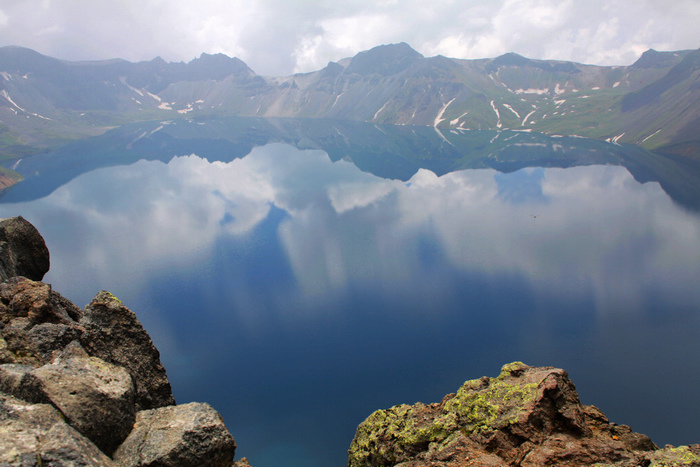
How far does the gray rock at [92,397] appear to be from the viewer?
9094mm

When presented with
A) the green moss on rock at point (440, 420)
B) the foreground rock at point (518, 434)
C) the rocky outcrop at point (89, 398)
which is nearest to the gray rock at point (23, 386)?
the rocky outcrop at point (89, 398)

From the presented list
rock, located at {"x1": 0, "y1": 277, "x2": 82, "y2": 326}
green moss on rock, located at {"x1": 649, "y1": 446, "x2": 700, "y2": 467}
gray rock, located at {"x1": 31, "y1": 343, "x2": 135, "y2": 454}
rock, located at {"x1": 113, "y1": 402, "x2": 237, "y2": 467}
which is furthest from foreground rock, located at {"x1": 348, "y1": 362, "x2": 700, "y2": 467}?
rock, located at {"x1": 0, "y1": 277, "x2": 82, "y2": 326}

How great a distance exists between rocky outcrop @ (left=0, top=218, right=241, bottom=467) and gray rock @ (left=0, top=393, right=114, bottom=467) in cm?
2

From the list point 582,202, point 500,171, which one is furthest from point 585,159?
point 582,202

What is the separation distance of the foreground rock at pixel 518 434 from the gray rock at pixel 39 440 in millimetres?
9167

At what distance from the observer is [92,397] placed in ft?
31.2

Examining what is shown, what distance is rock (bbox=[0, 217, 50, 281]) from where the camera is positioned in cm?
1843

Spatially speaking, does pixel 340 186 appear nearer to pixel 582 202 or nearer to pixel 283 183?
pixel 283 183

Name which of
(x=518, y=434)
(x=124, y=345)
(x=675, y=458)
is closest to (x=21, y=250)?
(x=124, y=345)

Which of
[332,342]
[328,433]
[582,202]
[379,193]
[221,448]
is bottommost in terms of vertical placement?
[221,448]

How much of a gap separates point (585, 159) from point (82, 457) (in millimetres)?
181417

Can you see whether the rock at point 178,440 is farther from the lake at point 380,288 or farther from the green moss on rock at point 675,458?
the lake at point 380,288

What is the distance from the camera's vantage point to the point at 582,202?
95.6 meters

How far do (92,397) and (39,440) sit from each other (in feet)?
6.23
